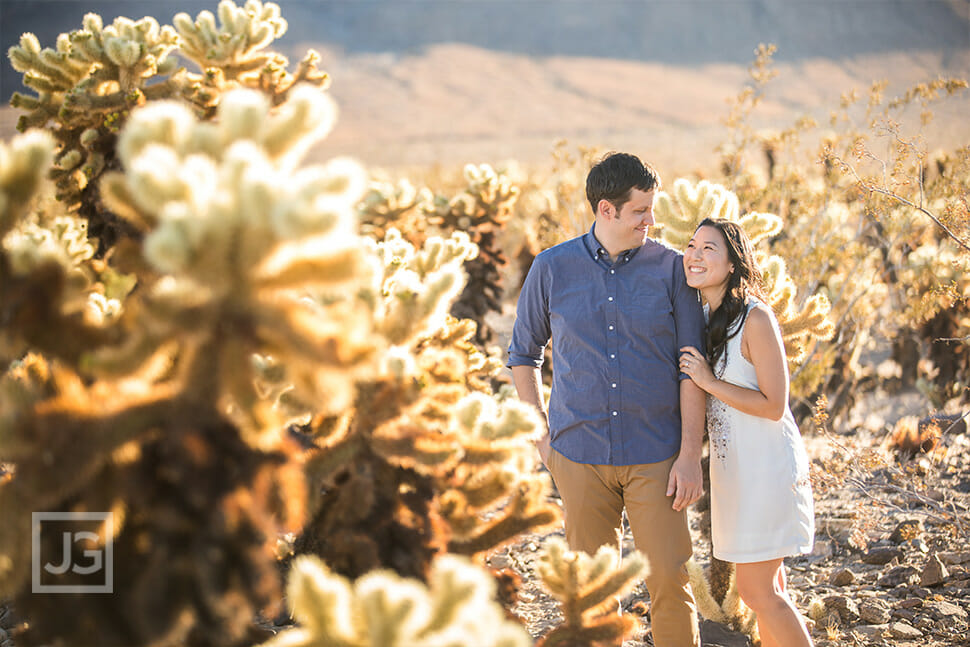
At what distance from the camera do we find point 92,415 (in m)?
1.40

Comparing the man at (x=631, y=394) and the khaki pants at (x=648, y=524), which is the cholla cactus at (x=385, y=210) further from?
the khaki pants at (x=648, y=524)

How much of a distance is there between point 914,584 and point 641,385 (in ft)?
8.24

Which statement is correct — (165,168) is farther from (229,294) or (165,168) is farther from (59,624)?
(59,624)

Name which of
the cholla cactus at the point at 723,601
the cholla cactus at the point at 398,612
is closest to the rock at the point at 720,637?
the cholla cactus at the point at 723,601

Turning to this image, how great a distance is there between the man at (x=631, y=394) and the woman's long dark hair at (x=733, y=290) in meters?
0.08

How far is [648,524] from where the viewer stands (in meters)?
3.11

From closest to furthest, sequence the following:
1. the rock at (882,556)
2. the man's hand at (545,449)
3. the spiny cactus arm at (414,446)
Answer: the spiny cactus arm at (414,446)
the man's hand at (545,449)
the rock at (882,556)

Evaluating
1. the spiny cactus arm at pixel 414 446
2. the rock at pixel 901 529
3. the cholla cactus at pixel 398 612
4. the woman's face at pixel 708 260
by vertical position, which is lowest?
the rock at pixel 901 529

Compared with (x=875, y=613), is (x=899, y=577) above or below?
above

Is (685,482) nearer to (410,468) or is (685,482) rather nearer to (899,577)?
(410,468)

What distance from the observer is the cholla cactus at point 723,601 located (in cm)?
390

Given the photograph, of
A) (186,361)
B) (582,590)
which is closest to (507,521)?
(582,590)

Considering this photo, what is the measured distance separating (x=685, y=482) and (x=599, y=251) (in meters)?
1.02

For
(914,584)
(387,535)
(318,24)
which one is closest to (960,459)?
(914,584)
